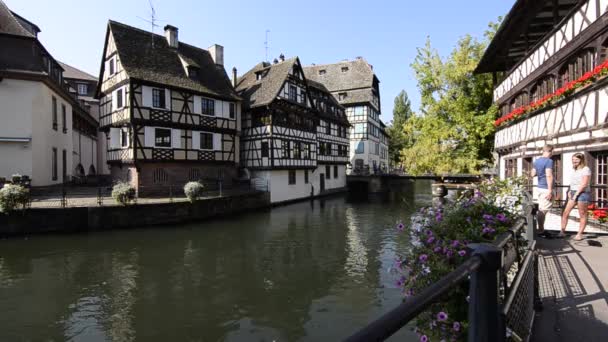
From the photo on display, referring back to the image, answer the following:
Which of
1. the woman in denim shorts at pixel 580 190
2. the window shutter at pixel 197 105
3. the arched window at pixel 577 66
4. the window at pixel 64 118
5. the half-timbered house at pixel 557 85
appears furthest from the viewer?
the window at pixel 64 118

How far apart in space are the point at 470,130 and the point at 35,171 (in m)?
30.5

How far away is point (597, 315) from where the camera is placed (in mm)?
3893

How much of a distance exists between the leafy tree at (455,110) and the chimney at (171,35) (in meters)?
19.9

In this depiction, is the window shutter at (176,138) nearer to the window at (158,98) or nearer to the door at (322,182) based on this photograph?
the window at (158,98)

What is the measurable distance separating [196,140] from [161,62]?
6.27 meters

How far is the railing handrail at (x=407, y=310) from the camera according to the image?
115 cm

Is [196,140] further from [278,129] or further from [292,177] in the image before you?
[292,177]

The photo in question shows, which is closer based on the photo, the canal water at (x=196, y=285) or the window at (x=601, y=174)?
the canal water at (x=196, y=285)

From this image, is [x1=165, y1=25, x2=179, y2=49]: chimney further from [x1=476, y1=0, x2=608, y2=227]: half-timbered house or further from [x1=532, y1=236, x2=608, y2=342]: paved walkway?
[x1=532, y1=236, x2=608, y2=342]: paved walkway

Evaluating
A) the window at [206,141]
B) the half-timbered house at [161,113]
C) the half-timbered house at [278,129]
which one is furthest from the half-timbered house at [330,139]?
the window at [206,141]

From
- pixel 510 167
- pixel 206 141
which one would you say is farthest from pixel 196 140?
pixel 510 167

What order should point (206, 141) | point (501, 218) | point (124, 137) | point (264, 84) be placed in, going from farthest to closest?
point (264, 84)
point (206, 141)
point (124, 137)
point (501, 218)

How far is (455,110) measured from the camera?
27.2m

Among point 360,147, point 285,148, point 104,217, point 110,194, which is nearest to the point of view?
point 104,217
